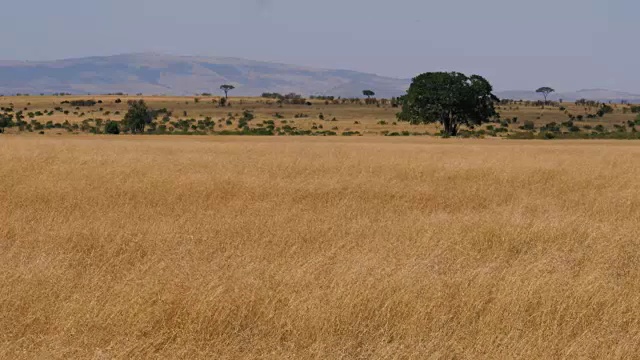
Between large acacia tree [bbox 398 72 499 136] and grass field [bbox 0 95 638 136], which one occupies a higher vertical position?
large acacia tree [bbox 398 72 499 136]

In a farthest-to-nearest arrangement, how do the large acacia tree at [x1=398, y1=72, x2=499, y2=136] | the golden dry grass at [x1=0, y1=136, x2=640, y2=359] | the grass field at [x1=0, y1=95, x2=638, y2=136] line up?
1. the grass field at [x1=0, y1=95, x2=638, y2=136]
2. the large acacia tree at [x1=398, y1=72, x2=499, y2=136]
3. the golden dry grass at [x1=0, y1=136, x2=640, y2=359]

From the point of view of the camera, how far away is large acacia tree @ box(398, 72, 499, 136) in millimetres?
63344

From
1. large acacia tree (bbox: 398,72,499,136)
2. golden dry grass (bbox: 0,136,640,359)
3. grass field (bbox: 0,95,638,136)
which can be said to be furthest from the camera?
grass field (bbox: 0,95,638,136)

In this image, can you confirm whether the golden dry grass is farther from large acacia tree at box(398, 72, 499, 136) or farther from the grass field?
the grass field

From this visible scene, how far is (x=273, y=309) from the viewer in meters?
7.18

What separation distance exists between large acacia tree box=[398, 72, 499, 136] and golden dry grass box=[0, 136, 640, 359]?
45.9 m

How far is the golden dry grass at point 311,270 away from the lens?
6.50 m

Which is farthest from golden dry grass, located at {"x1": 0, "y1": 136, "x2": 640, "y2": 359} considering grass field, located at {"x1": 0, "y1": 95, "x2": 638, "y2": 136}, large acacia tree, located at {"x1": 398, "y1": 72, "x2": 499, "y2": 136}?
grass field, located at {"x1": 0, "y1": 95, "x2": 638, "y2": 136}

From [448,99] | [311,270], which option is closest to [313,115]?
[448,99]

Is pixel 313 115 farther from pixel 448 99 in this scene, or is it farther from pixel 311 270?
pixel 311 270

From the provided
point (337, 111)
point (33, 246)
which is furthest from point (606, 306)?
point (337, 111)

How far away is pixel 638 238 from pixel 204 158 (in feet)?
54.4

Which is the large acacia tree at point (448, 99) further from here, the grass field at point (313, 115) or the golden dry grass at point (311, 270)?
the golden dry grass at point (311, 270)

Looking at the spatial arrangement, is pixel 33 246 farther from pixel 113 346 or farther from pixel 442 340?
pixel 442 340
